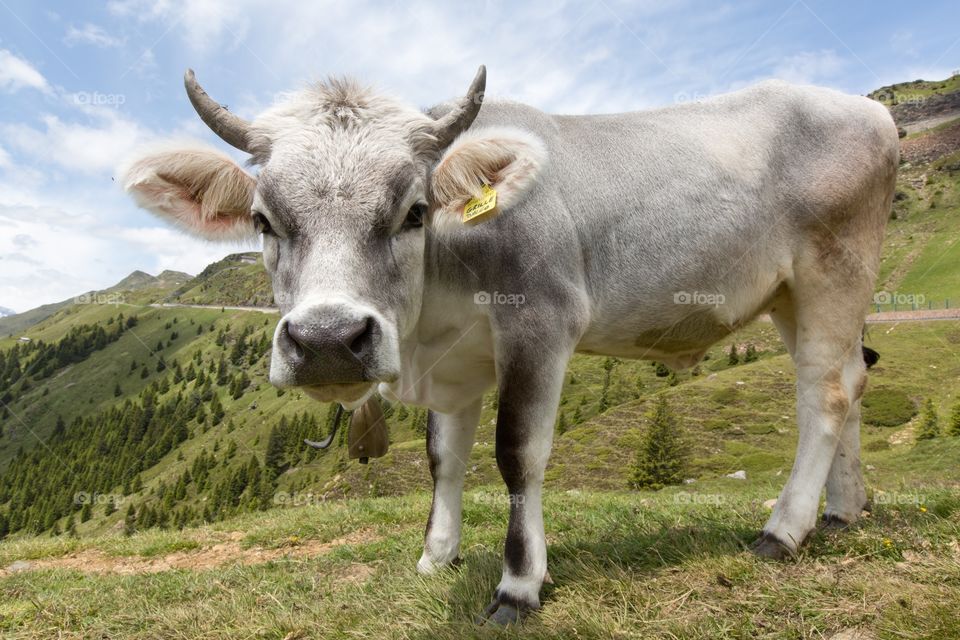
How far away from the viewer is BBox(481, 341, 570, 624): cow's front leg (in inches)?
169

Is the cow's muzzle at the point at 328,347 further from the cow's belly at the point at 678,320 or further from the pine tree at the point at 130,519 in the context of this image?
the pine tree at the point at 130,519

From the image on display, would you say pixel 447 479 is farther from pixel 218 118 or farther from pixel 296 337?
pixel 218 118

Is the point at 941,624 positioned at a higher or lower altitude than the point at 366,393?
lower

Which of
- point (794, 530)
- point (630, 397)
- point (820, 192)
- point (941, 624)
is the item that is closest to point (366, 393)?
point (941, 624)

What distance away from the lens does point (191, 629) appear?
162 inches

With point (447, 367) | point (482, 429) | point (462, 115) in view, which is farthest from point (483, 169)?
point (482, 429)

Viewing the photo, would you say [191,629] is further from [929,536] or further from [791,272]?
[791,272]

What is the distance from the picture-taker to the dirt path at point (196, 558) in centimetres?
767

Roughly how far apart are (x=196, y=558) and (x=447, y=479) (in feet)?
15.4

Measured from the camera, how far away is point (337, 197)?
3.63 m

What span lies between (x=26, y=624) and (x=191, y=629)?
1624 mm

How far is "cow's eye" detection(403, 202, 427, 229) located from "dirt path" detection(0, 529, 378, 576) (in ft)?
14.7

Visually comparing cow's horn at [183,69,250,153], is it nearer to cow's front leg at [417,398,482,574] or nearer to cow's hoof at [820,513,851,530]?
cow's front leg at [417,398,482,574]

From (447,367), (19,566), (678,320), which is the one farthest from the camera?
(19,566)
